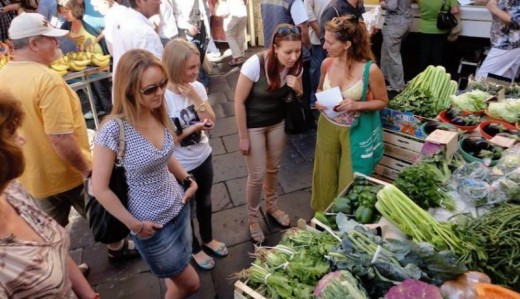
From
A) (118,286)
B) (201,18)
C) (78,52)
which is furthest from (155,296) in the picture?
(201,18)

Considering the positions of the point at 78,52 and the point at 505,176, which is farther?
the point at 78,52

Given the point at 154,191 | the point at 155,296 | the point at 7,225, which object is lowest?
the point at 155,296

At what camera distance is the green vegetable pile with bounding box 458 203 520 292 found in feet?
5.78

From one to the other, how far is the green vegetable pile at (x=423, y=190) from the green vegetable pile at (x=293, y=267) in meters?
0.66

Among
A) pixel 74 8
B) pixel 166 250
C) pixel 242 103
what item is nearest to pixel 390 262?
pixel 166 250

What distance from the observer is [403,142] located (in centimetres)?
340

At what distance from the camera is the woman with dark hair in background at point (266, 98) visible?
2.78 meters

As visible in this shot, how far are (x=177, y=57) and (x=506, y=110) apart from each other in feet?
9.38

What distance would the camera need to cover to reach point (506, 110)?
10.3 feet

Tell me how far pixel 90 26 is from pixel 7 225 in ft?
18.0

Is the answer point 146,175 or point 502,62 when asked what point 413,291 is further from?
point 502,62

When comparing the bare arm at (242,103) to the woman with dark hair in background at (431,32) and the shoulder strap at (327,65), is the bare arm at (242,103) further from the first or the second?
the woman with dark hair in background at (431,32)

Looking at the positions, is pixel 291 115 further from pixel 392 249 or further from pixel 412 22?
pixel 392 249

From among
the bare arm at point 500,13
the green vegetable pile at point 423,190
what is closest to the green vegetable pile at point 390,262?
the green vegetable pile at point 423,190
